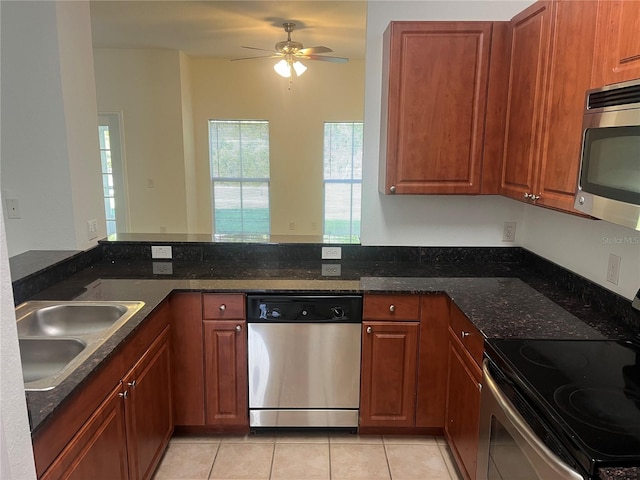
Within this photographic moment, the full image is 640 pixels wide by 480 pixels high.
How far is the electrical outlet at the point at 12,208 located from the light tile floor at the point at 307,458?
4.86 ft

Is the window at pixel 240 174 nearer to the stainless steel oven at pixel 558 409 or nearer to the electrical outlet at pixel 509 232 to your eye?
the electrical outlet at pixel 509 232

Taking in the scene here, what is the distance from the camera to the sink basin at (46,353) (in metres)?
1.67

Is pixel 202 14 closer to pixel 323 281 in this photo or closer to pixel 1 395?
pixel 323 281

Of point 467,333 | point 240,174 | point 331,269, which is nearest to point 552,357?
point 467,333

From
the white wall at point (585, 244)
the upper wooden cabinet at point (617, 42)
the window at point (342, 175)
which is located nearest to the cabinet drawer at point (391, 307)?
the white wall at point (585, 244)

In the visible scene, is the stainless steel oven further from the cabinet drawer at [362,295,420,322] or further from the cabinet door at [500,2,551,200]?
the cabinet door at [500,2,551,200]

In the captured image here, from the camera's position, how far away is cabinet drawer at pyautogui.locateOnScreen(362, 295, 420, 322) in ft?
7.55

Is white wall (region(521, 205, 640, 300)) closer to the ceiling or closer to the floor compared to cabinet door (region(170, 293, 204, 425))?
closer to the ceiling

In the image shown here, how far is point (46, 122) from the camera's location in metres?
2.37

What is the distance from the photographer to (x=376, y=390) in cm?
241

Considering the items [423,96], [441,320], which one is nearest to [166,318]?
[441,320]

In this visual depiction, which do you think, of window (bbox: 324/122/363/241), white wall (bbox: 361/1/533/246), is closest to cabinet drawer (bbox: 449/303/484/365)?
white wall (bbox: 361/1/533/246)

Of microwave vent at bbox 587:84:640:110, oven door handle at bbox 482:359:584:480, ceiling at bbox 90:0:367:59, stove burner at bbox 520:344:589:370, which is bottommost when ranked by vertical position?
oven door handle at bbox 482:359:584:480

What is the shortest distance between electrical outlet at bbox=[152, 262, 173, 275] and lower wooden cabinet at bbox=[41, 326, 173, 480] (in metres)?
0.41
